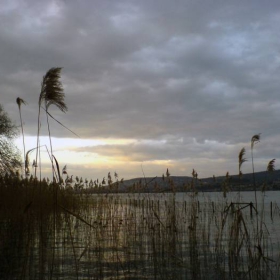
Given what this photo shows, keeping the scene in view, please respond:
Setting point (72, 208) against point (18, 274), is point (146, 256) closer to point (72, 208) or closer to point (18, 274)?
point (18, 274)

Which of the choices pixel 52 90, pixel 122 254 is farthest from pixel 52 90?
pixel 122 254

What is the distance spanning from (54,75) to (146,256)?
4.69 metres

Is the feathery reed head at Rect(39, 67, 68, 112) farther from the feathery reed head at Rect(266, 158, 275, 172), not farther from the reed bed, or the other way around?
the feathery reed head at Rect(266, 158, 275, 172)

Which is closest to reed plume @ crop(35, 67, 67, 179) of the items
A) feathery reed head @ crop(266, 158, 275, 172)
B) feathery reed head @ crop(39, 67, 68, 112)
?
feathery reed head @ crop(39, 67, 68, 112)

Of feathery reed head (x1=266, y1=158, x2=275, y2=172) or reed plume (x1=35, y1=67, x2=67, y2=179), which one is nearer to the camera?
reed plume (x1=35, y1=67, x2=67, y2=179)

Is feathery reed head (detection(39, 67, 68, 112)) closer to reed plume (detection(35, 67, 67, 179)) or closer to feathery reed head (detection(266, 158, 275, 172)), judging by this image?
reed plume (detection(35, 67, 67, 179))

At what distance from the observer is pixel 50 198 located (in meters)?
11.6

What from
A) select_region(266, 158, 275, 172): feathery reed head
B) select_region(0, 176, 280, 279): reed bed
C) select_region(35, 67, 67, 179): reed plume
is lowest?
select_region(0, 176, 280, 279): reed bed

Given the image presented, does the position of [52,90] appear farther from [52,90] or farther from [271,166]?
[271,166]

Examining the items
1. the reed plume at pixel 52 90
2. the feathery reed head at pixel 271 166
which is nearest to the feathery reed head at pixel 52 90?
the reed plume at pixel 52 90

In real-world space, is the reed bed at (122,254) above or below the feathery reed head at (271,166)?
below

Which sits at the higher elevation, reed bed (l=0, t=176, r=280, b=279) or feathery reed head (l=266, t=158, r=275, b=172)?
feathery reed head (l=266, t=158, r=275, b=172)

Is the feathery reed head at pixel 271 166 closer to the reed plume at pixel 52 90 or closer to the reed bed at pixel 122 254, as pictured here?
the reed bed at pixel 122 254

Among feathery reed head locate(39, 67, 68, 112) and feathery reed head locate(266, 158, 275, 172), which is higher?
feathery reed head locate(39, 67, 68, 112)
